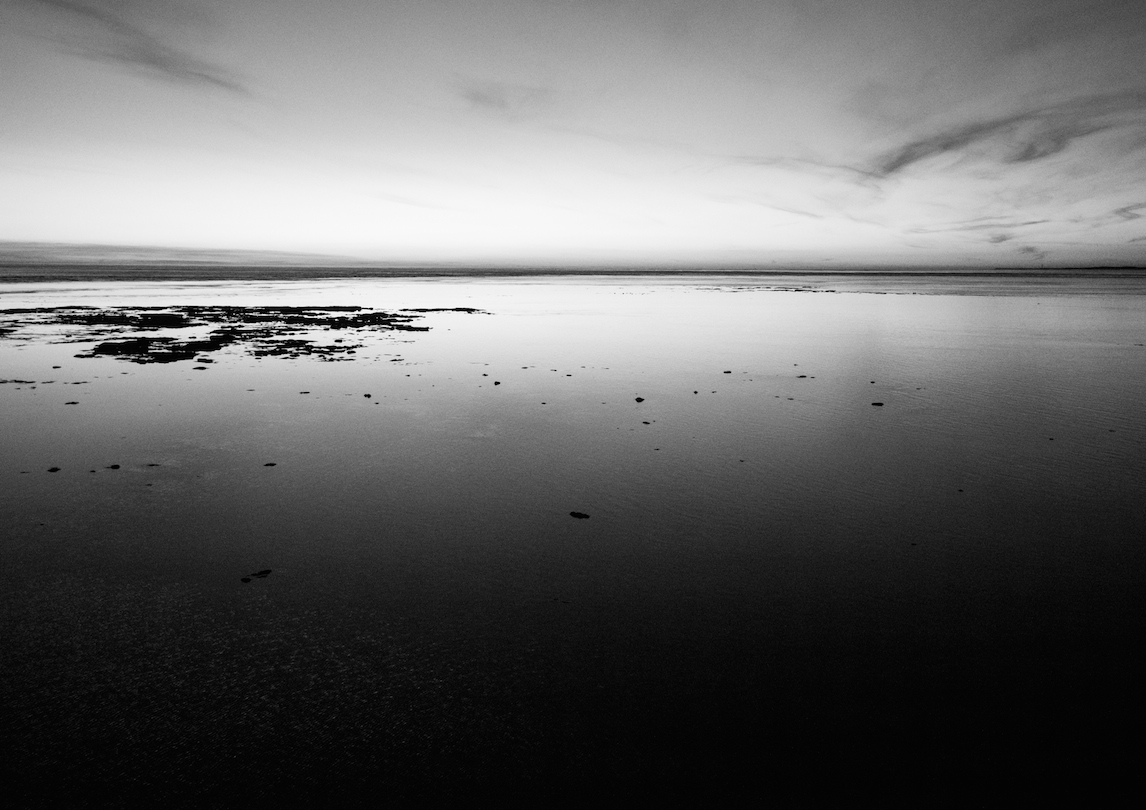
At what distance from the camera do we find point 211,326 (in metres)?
19.3

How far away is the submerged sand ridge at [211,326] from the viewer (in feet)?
45.7

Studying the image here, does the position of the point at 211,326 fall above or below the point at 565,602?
above

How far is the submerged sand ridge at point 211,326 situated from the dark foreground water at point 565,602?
5119mm

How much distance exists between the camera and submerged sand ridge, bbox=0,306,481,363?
45.7 ft

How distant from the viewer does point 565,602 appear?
12.8 feet

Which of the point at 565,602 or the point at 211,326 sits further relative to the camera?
the point at 211,326

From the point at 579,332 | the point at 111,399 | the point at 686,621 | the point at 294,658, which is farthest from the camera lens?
the point at 579,332

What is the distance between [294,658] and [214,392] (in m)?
7.82

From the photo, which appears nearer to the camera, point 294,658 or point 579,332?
point 294,658

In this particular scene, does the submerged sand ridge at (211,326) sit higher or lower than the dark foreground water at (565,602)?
higher

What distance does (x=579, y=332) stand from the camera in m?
19.1

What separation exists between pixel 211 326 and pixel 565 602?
771 inches

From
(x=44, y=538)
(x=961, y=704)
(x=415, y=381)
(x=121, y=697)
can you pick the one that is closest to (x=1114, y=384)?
A: (x=961, y=704)

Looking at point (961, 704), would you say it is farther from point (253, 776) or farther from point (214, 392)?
point (214, 392)
